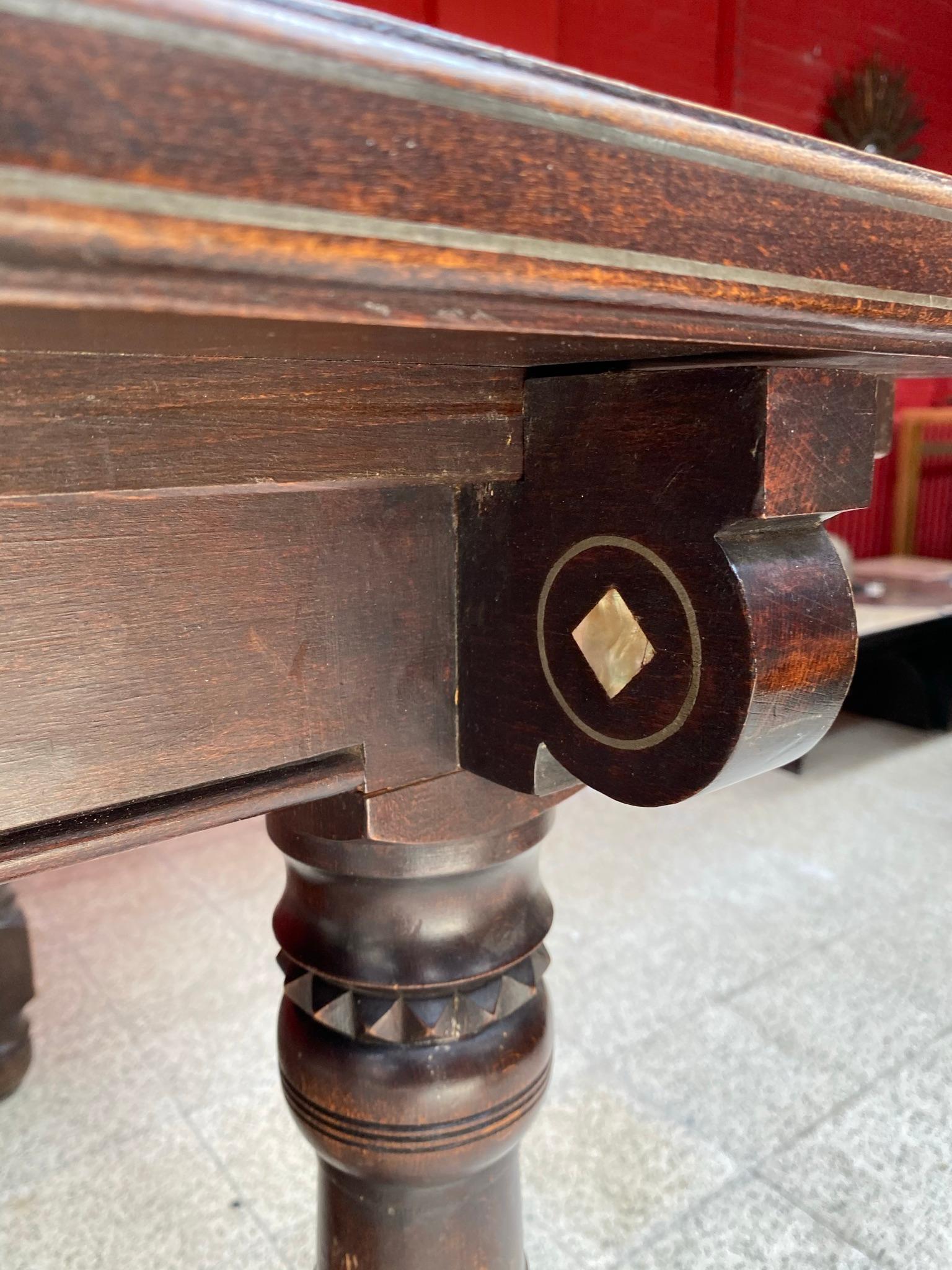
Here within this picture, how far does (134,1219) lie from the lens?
1.02 meters

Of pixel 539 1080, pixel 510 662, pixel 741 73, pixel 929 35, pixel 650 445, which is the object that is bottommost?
pixel 539 1080

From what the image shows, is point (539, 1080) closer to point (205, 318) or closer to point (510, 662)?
point (510, 662)

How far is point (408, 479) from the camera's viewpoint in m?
0.42

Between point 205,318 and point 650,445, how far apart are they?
0.20 meters

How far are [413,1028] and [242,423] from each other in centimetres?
36

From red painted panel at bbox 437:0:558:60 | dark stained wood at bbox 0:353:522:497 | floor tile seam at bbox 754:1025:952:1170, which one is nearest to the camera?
dark stained wood at bbox 0:353:522:497

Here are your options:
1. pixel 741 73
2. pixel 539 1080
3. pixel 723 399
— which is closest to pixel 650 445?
pixel 723 399

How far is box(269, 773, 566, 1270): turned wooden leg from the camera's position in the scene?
53 cm

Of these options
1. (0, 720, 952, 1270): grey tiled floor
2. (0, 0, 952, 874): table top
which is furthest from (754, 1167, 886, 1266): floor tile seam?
(0, 0, 952, 874): table top

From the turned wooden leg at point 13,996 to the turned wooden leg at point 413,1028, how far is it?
2.67 ft

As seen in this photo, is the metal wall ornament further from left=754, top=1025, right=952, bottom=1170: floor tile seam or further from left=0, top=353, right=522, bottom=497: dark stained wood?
left=0, top=353, right=522, bottom=497: dark stained wood

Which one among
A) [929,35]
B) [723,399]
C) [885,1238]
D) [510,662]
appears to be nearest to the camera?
[723,399]

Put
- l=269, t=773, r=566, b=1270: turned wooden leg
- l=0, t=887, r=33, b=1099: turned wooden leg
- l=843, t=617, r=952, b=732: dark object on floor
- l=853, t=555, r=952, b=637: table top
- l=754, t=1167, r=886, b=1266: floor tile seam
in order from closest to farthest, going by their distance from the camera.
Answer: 1. l=269, t=773, r=566, b=1270: turned wooden leg
2. l=754, t=1167, r=886, b=1266: floor tile seam
3. l=0, t=887, r=33, b=1099: turned wooden leg
4. l=853, t=555, r=952, b=637: table top
5. l=843, t=617, r=952, b=732: dark object on floor

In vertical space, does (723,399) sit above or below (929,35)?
below
